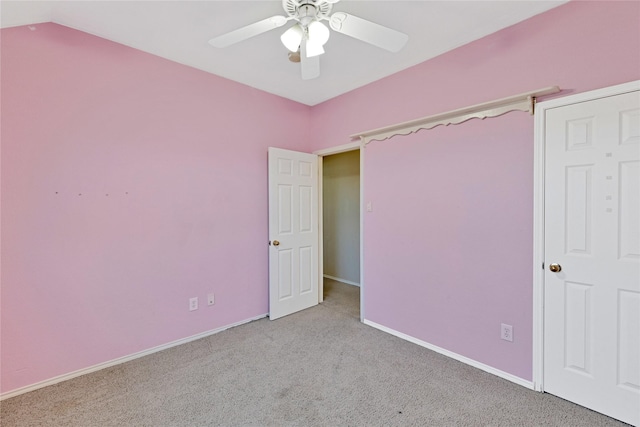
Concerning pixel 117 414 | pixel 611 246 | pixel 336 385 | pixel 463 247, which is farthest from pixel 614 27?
pixel 117 414

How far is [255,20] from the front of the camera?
196 cm

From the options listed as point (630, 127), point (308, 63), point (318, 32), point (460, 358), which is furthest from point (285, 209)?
point (630, 127)

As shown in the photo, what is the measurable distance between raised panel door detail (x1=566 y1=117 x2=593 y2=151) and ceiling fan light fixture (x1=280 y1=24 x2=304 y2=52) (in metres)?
1.78

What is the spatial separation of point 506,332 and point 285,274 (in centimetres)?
218

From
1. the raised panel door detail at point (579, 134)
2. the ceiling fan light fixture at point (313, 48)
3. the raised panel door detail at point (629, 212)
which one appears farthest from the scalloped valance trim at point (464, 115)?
the ceiling fan light fixture at point (313, 48)

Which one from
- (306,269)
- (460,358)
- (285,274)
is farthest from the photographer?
(306,269)

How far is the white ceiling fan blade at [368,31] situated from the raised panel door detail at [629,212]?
1486 mm

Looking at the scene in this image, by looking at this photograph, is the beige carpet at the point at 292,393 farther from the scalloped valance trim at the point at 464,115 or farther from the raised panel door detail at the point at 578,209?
the scalloped valance trim at the point at 464,115

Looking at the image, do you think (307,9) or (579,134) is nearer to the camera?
(307,9)

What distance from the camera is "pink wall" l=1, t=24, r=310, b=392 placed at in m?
1.87

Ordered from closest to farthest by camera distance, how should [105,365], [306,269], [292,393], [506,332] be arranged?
[292,393] < [506,332] < [105,365] < [306,269]

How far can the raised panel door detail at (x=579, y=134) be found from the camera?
1.69 m

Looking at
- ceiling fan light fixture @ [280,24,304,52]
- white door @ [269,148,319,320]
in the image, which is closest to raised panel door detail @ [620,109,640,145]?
ceiling fan light fixture @ [280,24,304,52]

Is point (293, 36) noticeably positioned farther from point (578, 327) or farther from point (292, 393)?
point (578, 327)
